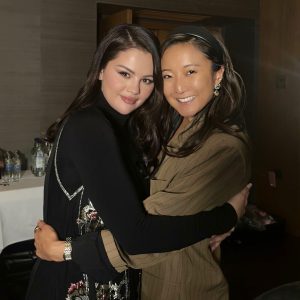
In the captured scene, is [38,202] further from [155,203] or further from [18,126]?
[155,203]

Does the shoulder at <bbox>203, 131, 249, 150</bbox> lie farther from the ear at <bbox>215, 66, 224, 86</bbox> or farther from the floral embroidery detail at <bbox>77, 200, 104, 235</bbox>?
the floral embroidery detail at <bbox>77, 200, 104, 235</bbox>

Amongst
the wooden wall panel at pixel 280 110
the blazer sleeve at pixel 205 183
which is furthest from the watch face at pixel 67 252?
the wooden wall panel at pixel 280 110

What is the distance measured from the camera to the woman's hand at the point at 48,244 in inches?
42.3

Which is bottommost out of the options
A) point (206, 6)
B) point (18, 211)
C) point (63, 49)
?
point (18, 211)

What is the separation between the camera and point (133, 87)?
1.21m

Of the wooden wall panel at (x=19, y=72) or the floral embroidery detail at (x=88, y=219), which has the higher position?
the wooden wall panel at (x=19, y=72)

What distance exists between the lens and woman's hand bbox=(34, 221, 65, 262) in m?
1.08

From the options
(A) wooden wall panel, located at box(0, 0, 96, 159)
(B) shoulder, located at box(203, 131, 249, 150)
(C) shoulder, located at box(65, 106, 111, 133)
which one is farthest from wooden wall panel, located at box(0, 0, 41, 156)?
(B) shoulder, located at box(203, 131, 249, 150)

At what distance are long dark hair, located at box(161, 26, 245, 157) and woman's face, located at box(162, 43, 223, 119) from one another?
0.02m

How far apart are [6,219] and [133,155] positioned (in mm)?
1495

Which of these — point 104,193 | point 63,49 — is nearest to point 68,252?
point 104,193

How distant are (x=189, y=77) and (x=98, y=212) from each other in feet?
1.57

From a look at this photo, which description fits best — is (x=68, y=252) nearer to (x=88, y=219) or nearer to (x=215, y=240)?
(x=88, y=219)

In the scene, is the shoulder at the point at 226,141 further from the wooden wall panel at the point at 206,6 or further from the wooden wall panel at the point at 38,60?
the wooden wall panel at the point at 206,6
